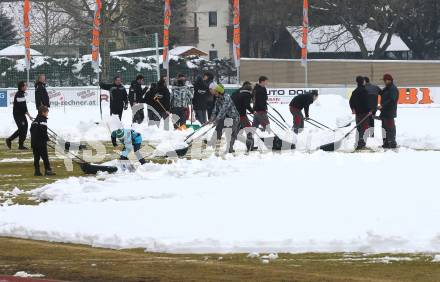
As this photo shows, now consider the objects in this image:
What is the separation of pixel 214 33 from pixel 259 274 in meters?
82.1

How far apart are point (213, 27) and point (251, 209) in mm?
78555

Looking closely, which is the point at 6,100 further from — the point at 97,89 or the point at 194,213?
the point at 194,213

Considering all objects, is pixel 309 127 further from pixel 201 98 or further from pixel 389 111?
pixel 389 111

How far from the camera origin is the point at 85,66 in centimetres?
4331

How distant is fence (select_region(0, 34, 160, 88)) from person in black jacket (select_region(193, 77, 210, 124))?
1338cm

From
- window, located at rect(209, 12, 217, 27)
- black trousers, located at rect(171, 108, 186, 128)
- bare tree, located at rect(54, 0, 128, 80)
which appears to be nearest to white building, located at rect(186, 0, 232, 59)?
window, located at rect(209, 12, 217, 27)

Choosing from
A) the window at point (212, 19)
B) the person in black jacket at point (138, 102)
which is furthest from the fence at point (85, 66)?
the window at point (212, 19)

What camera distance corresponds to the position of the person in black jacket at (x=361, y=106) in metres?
24.1

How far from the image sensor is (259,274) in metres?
10.5

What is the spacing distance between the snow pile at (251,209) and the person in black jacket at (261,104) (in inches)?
255

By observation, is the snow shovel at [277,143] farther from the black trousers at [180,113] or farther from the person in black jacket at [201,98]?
the black trousers at [180,113]

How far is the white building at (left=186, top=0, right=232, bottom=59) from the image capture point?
A: 91.1 meters

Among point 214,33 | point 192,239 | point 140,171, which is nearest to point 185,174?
point 140,171

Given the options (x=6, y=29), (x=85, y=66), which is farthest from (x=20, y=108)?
(x=6, y=29)
